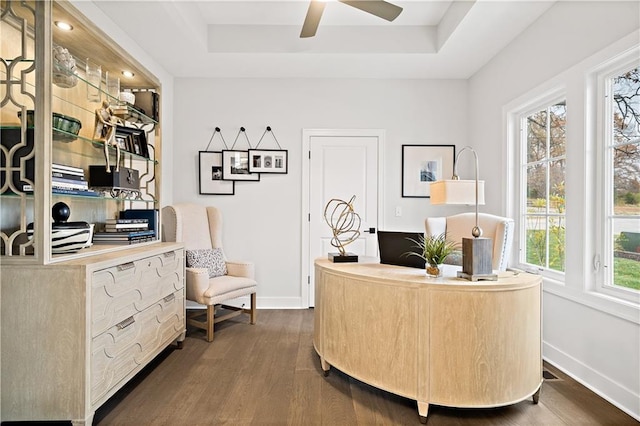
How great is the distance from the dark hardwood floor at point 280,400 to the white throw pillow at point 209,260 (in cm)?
84

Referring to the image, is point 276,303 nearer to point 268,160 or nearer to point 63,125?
point 268,160

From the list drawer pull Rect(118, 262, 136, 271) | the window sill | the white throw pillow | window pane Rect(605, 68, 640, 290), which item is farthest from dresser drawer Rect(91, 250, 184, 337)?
window pane Rect(605, 68, 640, 290)

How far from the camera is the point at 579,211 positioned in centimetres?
249

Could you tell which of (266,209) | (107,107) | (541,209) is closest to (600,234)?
(541,209)

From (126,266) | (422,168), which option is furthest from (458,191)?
(126,266)

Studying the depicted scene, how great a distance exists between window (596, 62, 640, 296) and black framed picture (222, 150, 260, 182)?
3187 millimetres

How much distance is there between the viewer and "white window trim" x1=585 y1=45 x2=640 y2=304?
2.35 metres

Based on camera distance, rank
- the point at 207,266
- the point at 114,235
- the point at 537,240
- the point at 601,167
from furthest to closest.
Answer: the point at 207,266, the point at 537,240, the point at 114,235, the point at 601,167

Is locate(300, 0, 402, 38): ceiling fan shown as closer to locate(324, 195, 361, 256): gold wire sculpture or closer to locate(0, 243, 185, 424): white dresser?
locate(324, 195, 361, 256): gold wire sculpture

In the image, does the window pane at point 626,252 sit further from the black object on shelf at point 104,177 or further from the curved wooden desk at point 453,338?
the black object on shelf at point 104,177

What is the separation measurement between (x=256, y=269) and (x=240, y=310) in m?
0.61

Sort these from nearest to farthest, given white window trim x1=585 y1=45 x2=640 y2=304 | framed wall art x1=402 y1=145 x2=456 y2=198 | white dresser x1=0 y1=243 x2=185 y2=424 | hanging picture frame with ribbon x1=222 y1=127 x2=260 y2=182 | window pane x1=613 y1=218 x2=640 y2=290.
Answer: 1. white dresser x1=0 y1=243 x2=185 y2=424
2. window pane x1=613 y1=218 x2=640 y2=290
3. white window trim x1=585 y1=45 x2=640 y2=304
4. hanging picture frame with ribbon x1=222 y1=127 x2=260 y2=182
5. framed wall art x1=402 y1=145 x2=456 y2=198

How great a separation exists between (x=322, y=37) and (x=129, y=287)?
2.79 m

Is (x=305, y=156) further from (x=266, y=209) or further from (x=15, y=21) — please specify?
(x=15, y=21)
